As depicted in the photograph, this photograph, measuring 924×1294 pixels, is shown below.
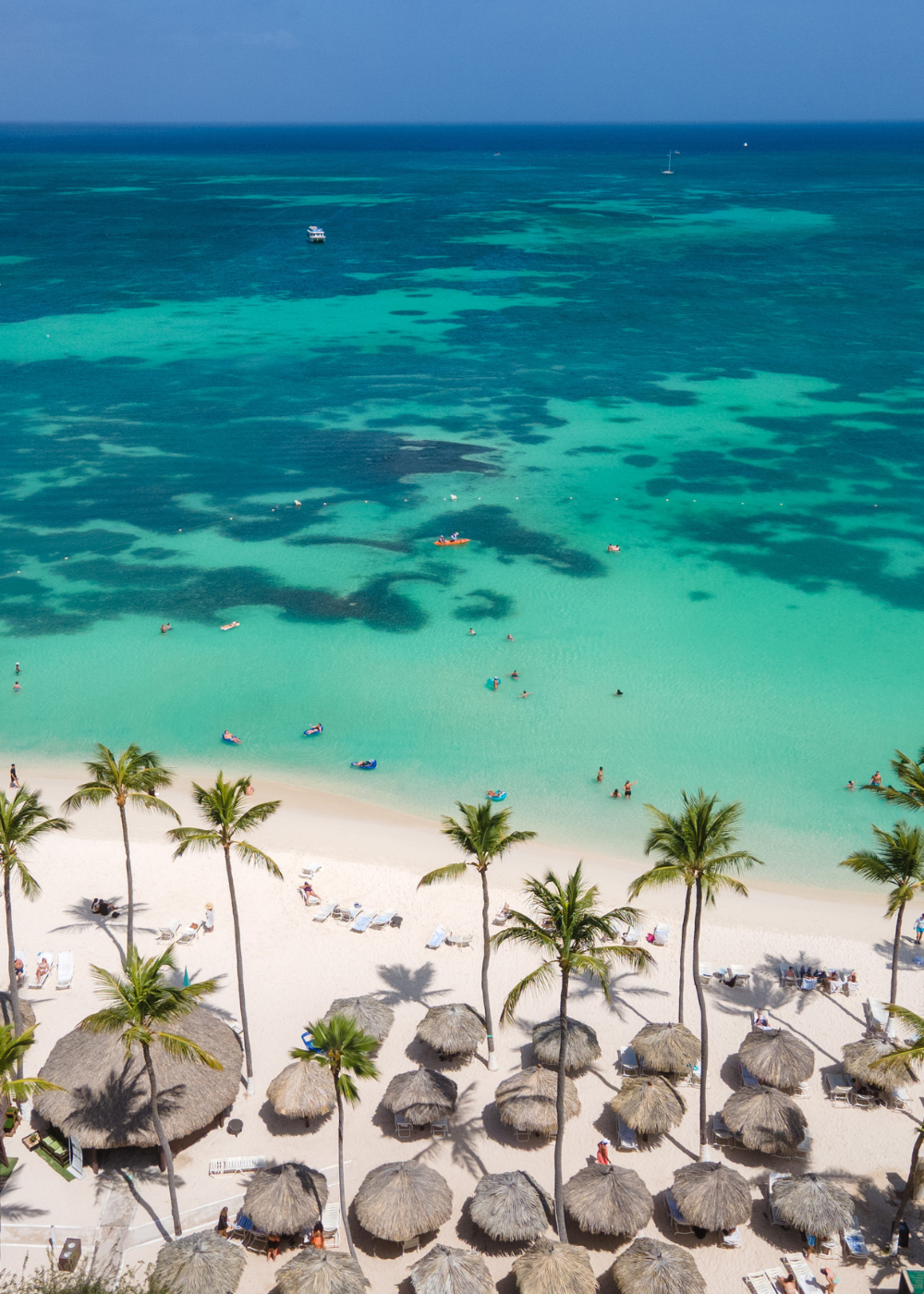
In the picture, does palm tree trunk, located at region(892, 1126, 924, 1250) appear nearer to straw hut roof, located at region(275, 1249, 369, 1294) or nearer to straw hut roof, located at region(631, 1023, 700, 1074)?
straw hut roof, located at region(631, 1023, 700, 1074)

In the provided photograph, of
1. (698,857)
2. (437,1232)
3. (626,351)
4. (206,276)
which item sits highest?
(206,276)

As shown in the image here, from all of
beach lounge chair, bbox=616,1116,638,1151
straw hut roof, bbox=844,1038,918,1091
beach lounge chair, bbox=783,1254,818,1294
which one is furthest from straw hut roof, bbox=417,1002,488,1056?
straw hut roof, bbox=844,1038,918,1091

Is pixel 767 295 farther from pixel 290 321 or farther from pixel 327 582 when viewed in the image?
pixel 327 582

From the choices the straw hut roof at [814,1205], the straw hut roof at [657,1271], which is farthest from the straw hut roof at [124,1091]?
the straw hut roof at [814,1205]

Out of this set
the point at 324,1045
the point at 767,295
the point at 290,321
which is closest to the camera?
the point at 324,1045

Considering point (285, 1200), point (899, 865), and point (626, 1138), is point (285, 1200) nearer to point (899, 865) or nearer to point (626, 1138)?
point (626, 1138)

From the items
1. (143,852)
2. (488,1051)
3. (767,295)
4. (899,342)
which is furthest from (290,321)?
(488,1051)
